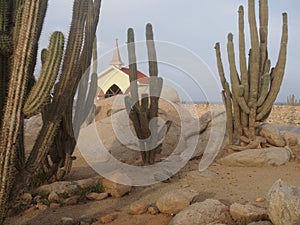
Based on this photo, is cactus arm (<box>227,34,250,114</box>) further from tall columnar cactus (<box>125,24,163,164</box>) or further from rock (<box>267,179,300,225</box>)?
rock (<box>267,179,300,225</box>)

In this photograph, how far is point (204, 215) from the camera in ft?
11.4

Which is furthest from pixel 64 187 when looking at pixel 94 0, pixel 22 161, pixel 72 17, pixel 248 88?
pixel 248 88

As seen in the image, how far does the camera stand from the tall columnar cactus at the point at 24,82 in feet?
10.1

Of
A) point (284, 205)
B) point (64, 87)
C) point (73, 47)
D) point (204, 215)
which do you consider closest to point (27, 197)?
point (64, 87)

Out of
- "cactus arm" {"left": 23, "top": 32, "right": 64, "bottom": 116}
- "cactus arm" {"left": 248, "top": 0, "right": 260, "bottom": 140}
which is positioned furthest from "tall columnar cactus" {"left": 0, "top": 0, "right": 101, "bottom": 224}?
"cactus arm" {"left": 248, "top": 0, "right": 260, "bottom": 140}

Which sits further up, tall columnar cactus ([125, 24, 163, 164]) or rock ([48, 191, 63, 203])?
tall columnar cactus ([125, 24, 163, 164])

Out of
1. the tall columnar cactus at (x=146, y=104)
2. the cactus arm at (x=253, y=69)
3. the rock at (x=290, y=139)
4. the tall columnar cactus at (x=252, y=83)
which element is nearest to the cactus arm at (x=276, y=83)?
the tall columnar cactus at (x=252, y=83)

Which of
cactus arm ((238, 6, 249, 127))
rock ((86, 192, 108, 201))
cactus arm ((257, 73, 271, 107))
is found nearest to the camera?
rock ((86, 192, 108, 201))

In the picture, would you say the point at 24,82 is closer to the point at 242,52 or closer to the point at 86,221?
the point at 86,221

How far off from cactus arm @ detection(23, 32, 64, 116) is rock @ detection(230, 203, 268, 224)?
7.00 ft

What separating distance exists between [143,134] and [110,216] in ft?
7.98

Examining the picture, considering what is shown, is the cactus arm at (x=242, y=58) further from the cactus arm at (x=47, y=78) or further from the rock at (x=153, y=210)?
the cactus arm at (x=47, y=78)

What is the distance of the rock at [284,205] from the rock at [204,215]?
52cm

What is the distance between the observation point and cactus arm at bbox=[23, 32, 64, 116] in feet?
10.3
